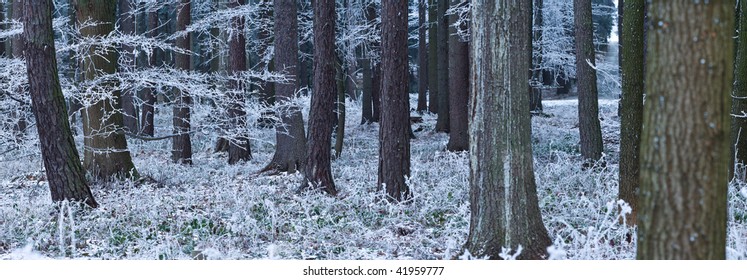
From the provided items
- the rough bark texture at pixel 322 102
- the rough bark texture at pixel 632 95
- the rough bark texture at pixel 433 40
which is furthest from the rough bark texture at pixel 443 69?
the rough bark texture at pixel 632 95

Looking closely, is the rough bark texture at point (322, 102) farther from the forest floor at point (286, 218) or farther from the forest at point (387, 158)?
the forest floor at point (286, 218)

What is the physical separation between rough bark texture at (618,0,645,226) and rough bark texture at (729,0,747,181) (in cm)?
208

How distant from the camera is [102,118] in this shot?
11.0 metres

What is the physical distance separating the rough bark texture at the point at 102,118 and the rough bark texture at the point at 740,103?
9.36m

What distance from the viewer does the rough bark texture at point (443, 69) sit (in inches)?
760

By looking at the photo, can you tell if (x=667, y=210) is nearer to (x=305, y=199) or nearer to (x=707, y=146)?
(x=707, y=146)

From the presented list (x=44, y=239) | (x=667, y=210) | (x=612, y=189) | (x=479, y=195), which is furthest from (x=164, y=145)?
(x=667, y=210)

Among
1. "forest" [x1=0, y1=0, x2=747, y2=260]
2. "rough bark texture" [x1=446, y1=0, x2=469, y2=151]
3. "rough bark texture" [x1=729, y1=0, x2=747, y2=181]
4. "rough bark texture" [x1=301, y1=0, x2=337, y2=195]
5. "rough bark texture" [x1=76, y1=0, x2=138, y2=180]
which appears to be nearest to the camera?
"forest" [x1=0, y1=0, x2=747, y2=260]

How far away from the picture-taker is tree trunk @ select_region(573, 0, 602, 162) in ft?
39.6

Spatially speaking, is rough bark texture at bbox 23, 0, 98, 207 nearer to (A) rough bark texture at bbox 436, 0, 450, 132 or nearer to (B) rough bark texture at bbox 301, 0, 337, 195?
(B) rough bark texture at bbox 301, 0, 337, 195

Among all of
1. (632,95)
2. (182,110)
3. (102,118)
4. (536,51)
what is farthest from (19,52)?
(536,51)

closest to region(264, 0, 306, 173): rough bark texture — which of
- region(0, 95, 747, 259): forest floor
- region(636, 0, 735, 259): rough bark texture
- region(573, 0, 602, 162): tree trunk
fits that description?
region(0, 95, 747, 259): forest floor

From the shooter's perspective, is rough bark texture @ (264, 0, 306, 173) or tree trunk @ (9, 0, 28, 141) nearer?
tree trunk @ (9, 0, 28, 141)
